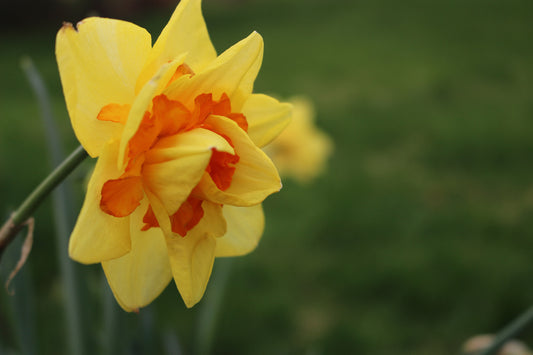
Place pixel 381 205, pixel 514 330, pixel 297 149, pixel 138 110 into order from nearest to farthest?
pixel 138 110 → pixel 514 330 → pixel 297 149 → pixel 381 205

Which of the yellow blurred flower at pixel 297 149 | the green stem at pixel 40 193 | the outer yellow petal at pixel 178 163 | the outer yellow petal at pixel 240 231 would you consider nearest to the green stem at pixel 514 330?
the outer yellow petal at pixel 240 231

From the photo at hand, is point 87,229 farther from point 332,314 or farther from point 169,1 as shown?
point 169,1

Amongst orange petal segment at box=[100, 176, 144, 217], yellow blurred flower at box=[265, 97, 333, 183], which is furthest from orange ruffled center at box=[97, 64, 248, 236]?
yellow blurred flower at box=[265, 97, 333, 183]

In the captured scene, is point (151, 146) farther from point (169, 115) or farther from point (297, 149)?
point (297, 149)

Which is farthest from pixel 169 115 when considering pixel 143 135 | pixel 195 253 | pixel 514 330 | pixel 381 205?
pixel 381 205

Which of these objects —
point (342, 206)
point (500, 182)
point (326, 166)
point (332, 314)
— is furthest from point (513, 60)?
point (332, 314)

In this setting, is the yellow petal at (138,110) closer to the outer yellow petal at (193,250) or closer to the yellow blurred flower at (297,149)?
the outer yellow petal at (193,250)
